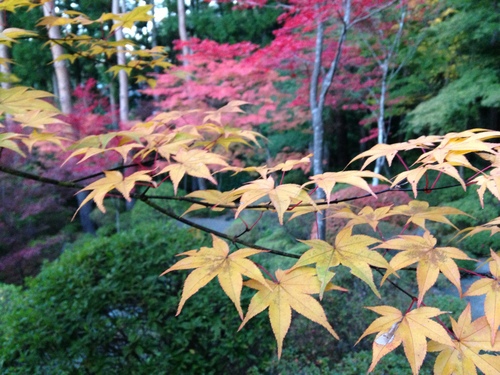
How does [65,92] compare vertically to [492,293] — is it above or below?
above

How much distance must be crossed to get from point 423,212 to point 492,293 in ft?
1.02

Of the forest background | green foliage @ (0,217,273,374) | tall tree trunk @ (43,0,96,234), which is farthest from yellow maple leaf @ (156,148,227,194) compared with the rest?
tall tree trunk @ (43,0,96,234)

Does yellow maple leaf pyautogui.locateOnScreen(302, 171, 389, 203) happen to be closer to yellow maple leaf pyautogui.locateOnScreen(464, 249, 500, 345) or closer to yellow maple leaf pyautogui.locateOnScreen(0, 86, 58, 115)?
yellow maple leaf pyautogui.locateOnScreen(464, 249, 500, 345)

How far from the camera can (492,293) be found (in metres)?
0.78

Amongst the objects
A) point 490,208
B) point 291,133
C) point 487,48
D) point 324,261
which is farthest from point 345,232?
point 291,133

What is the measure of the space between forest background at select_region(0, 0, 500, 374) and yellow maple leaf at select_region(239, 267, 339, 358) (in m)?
0.18

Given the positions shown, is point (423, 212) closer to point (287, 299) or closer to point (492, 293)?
point (492, 293)

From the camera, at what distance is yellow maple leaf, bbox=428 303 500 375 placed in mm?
744

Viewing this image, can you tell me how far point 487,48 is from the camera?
616 centimetres

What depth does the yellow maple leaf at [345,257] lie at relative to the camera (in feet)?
2.53

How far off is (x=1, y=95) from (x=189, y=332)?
188 cm

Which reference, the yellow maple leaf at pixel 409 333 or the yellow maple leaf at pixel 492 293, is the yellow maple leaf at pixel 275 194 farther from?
the yellow maple leaf at pixel 492 293

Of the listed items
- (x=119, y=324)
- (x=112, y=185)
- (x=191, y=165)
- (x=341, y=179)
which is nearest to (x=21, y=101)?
(x=112, y=185)

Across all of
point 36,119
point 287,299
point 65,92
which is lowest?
point 287,299
